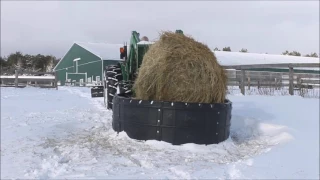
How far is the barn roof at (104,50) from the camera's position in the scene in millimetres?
37269

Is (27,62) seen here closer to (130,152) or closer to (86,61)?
(86,61)

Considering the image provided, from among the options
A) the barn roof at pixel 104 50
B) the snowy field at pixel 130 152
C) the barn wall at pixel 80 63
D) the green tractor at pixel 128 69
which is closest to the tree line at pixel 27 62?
the barn wall at pixel 80 63

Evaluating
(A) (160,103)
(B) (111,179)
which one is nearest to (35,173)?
(B) (111,179)

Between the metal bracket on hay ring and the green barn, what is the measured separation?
2948 cm

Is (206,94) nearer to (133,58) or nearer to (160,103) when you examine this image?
(160,103)

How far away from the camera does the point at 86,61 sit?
4016 cm

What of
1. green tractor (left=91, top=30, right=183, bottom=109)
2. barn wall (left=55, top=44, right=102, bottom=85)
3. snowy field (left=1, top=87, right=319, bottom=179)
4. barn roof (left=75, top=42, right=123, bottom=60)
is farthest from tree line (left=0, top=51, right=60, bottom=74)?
snowy field (left=1, top=87, right=319, bottom=179)

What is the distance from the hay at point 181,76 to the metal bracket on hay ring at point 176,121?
0.28 m

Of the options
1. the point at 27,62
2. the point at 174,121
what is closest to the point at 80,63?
the point at 27,62

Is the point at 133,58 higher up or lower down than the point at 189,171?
higher up

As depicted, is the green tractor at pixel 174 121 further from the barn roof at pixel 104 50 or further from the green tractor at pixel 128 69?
the barn roof at pixel 104 50

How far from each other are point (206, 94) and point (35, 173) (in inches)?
121

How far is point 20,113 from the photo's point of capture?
8.77 m

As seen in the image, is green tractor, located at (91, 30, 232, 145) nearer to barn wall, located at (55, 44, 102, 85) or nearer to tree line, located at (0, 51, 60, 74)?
barn wall, located at (55, 44, 102, 85)
